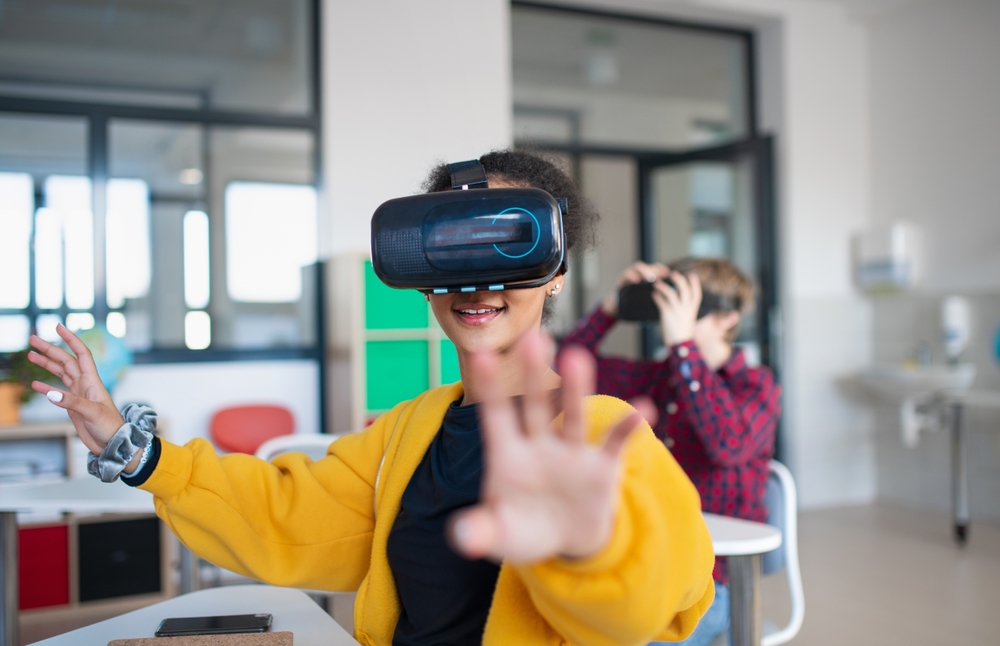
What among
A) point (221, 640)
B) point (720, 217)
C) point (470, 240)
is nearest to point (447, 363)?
point (720, 217)

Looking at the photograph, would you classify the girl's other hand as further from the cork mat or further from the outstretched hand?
the outstretched hand

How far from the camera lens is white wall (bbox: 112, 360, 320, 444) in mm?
3613

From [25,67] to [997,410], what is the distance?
4.84 meters

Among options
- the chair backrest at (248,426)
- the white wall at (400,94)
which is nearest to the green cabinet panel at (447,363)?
the white wall at (400,94)

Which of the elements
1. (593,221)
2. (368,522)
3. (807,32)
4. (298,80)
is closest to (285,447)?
(368,522)

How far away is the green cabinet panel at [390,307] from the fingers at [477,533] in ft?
9.80

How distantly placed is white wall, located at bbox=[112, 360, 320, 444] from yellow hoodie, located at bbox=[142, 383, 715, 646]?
8.02 ft

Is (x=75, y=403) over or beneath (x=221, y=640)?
over

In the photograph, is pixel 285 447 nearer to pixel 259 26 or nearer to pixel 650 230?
pixel 259 26

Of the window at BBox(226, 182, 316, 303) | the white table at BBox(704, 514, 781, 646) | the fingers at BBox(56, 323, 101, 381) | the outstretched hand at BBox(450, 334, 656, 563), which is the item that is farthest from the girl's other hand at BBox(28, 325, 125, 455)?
the window at BBox(226, 182, 316, 303)

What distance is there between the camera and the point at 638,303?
75.8 inches

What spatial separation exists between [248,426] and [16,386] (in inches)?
35.5

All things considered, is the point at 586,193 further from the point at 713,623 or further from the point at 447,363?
the point at 713,623

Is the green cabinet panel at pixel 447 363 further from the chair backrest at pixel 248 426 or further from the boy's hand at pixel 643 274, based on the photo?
the boy's hand at pixel 643 274
